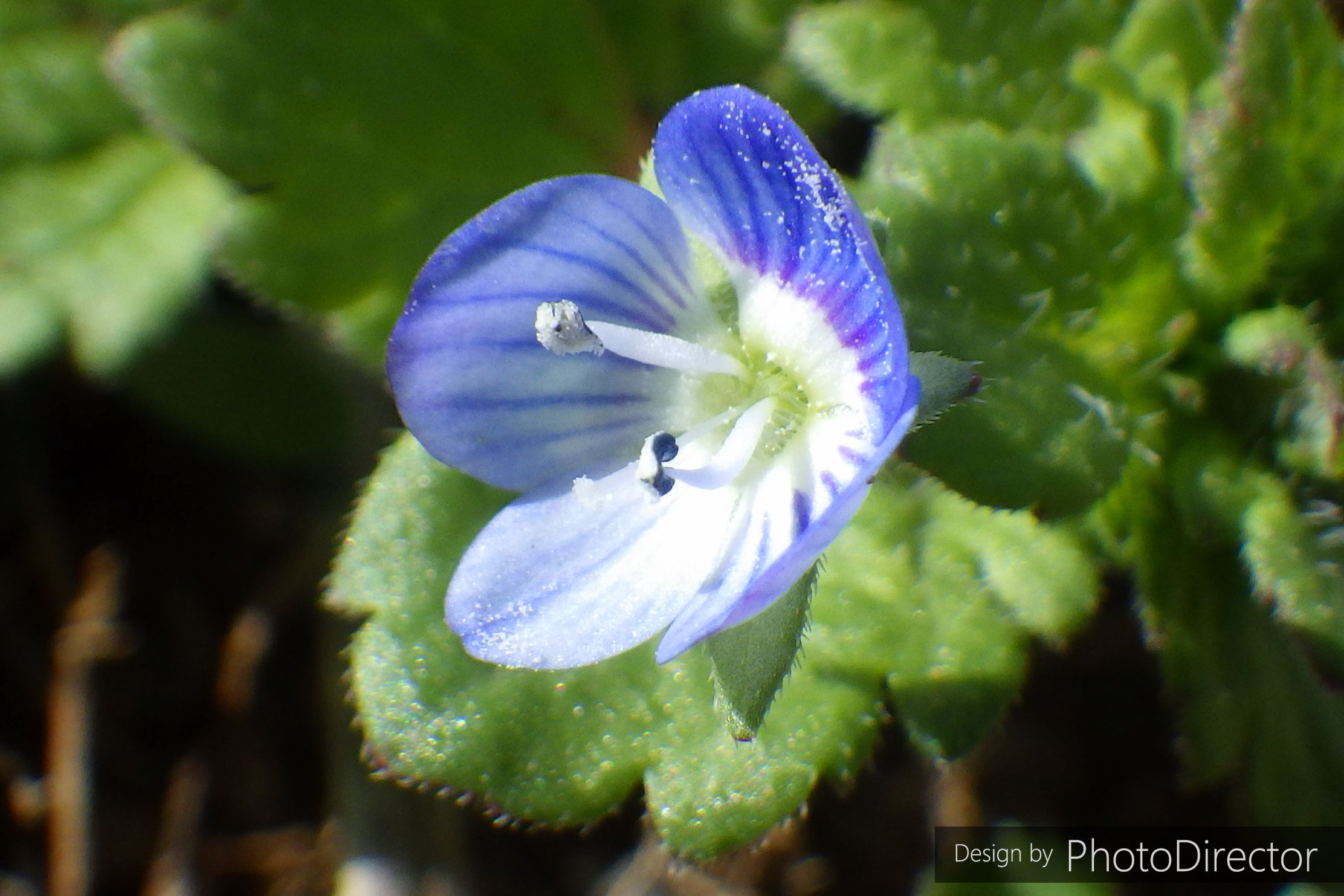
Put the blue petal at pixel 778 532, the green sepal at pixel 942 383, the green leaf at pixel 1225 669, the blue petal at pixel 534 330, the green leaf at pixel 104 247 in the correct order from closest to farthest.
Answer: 1. the blue petal at pixel 778 532
2. the green sepal at pixel 942 383
3. the blue petal at pixel 534 330
4. the green leaf at pixel 1225 669
5. the green leaf at pixel 104 247

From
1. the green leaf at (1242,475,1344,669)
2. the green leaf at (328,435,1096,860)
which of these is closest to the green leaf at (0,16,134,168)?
the green leaf at (328,435,1096,860)

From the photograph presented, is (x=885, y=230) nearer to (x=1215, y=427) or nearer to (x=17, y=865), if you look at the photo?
(x=1215, y=427)

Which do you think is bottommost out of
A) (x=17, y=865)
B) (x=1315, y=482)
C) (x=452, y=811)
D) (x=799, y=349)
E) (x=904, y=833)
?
(x=17, y=865)

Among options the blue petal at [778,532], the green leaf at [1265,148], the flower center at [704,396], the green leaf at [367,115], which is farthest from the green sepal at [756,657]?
the green leaf at [367,115]

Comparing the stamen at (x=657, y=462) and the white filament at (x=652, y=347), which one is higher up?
A: the white filament at (x=652, y=347)

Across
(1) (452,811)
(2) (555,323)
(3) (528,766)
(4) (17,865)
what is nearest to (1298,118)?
(2) (555,323)

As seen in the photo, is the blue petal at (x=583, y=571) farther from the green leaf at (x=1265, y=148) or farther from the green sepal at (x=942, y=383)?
the green leaf at (x=1265, y=148)

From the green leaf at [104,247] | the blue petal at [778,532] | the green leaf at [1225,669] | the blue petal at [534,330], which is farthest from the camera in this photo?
the green leaf at [104,247]
